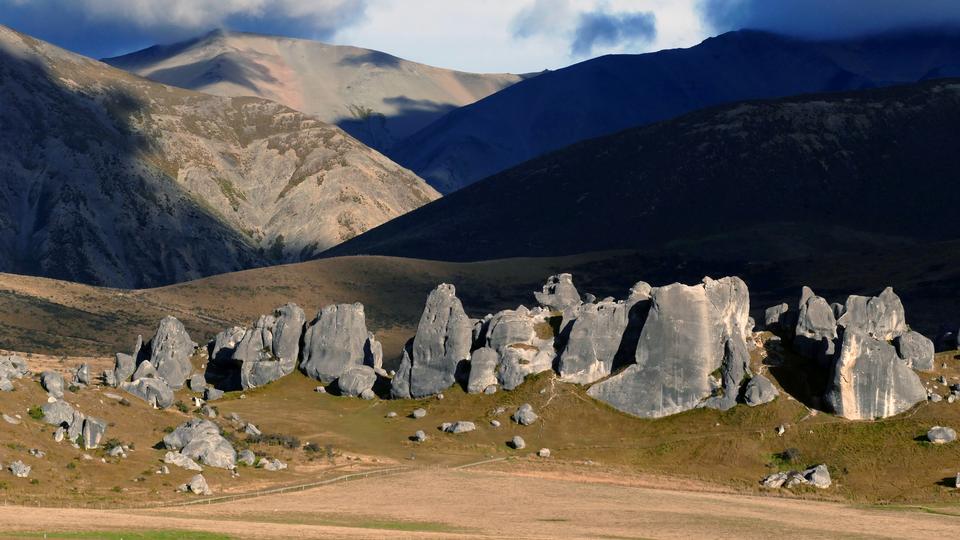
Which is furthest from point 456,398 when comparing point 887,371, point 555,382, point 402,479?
point 887,371

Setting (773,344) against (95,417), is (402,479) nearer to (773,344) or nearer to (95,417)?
(95,417)

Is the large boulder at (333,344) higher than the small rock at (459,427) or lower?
higher

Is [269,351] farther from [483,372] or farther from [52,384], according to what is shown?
[52,384]

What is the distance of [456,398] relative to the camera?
411 feet

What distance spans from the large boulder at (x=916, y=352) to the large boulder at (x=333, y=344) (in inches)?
1980

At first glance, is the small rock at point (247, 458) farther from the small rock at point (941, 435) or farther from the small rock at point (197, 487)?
the small rock at point (941, 435)

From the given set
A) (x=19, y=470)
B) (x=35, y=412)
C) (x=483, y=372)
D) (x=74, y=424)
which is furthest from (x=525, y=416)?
(x=19, y=470)

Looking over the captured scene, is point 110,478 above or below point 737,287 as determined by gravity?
below

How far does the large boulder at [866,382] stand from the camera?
11425 centimetres

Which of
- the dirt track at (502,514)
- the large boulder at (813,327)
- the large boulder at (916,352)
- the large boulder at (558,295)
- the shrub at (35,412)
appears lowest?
the dirt track at (502,514)

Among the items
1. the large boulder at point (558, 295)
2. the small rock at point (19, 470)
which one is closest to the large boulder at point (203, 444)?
the small rock at point (19, 470)

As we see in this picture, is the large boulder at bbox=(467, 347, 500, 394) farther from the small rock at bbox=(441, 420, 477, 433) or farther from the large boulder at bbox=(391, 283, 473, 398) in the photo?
the small rock at bbox=(441, 420, 477, 433)

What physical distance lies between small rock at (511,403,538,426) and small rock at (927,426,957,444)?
31773 millimetres

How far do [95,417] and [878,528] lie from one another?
52.2 metres
